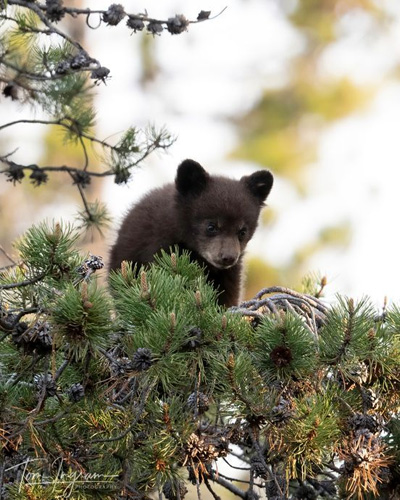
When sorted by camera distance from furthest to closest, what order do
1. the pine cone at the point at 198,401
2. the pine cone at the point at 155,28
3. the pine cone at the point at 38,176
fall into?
the pine cone at the point at 38,176
the pine cone at the point at 155,28
the pine cone at the point at 198,401

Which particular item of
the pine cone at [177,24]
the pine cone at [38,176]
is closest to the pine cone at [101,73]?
the pine cone at [177,24]

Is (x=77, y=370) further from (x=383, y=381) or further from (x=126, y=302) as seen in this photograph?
(x=383, y=381)

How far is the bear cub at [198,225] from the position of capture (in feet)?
16.6

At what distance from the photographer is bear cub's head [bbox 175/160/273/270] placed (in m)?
5.09

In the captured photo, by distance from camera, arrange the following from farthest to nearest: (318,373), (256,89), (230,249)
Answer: (256,89)
(230,249)
(318,373)

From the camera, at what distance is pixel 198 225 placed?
204 inches

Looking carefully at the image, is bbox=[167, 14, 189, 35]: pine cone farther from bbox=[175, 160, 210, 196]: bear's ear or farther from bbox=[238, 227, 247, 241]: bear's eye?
bbox=[238, 227, 247, 241]: bear's eye

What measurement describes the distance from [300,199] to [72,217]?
34.2 ft

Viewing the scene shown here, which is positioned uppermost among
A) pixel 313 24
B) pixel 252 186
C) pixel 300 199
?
pixel 313 24

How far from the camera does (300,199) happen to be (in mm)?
15078

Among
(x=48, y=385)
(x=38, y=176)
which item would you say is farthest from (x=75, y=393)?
(x=38, y=176)

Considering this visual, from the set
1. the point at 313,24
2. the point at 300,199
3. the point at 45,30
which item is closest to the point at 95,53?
the point at 300,199

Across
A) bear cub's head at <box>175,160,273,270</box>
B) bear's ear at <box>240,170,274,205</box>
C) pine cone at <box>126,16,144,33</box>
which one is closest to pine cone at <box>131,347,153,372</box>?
pine cone at <box>126,16,144,33</box>

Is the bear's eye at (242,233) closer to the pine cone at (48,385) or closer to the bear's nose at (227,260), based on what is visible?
the bear's nose at (227,260)
